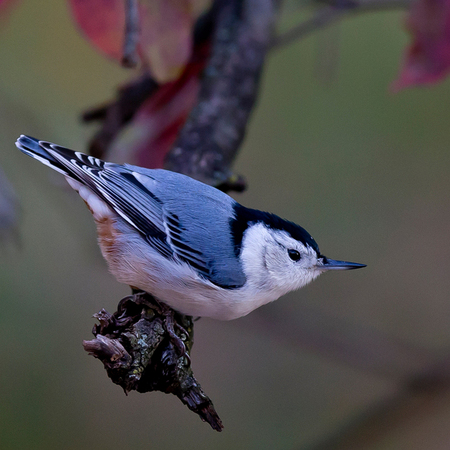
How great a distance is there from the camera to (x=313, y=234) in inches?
74.1

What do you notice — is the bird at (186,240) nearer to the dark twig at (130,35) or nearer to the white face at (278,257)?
the white face at (278,257)

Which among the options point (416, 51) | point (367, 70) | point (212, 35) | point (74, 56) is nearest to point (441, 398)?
point (416, 51)

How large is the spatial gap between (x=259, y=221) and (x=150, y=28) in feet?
1.61

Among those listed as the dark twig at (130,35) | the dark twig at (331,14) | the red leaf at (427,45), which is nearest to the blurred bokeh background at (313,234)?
the dark twig at (331,14)

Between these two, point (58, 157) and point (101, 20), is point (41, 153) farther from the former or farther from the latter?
point (101, 20)

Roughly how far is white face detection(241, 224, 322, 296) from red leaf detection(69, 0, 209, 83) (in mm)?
415

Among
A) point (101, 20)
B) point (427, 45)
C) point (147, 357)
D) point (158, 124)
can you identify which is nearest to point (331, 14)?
point (427, 45)

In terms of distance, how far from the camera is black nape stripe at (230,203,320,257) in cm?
113

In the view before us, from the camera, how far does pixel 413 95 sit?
2094 mm

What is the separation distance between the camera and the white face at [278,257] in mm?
1136

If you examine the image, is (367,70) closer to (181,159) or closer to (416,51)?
(416,51)

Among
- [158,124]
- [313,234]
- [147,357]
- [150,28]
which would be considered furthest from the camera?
[313,234]

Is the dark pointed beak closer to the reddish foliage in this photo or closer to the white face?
the white face

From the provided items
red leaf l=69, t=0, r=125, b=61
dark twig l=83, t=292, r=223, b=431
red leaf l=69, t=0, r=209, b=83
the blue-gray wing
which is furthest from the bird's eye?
red leaf l=69, t=0, r=125, b=61
